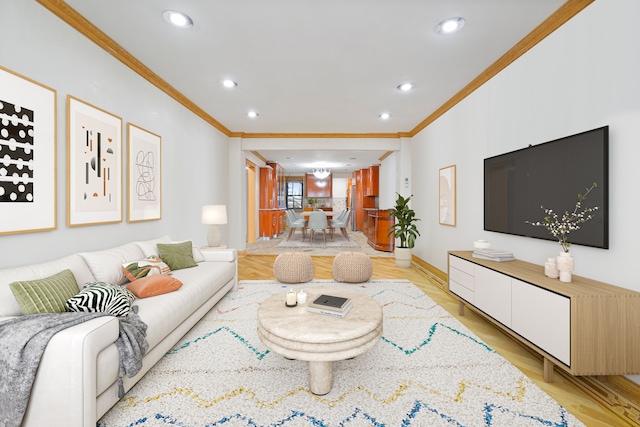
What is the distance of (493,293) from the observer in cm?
244

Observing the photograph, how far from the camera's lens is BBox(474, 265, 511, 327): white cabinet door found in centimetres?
229

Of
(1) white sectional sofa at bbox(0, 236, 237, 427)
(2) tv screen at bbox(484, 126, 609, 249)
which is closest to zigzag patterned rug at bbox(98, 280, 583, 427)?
(1) white sectional sofa at bbox(0, 236, 237, 427)

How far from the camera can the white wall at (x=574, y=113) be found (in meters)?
1.80

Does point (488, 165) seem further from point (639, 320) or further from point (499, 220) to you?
point (639, 320)

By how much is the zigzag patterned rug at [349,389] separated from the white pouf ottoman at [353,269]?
60.6 inches

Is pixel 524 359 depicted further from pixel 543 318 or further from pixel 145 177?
pixel 145 177

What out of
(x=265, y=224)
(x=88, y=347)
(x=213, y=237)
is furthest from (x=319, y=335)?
(x=265, y=224)

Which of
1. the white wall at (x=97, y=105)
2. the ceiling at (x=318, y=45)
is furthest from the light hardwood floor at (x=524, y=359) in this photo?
the ceiling at (x=318, y=45)

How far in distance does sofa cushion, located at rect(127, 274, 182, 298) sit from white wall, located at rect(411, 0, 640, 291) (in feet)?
10.3

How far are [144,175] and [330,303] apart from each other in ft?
8.75

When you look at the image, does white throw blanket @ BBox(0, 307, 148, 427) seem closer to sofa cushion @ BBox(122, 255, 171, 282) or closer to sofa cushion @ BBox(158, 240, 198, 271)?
sofa cushion @ BBox(122, 255, 171, 282)

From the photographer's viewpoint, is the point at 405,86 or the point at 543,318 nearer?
the point at 543,318

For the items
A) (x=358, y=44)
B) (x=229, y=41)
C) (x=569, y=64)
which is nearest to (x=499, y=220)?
(x=569, y=64)

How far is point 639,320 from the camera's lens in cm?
167
